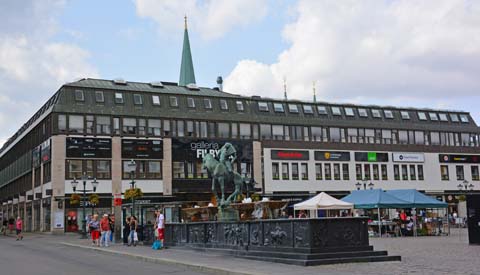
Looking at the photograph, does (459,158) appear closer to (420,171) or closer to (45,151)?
(420,171)

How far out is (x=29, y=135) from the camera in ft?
241

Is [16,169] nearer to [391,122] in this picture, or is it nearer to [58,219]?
[58,219]

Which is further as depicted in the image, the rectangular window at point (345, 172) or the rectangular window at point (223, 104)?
the rectangular window at point (345, 172)

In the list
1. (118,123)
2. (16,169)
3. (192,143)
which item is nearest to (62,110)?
(118,123)

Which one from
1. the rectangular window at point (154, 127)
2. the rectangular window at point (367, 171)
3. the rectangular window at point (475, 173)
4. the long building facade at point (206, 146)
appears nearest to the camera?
the long building facade at point (206, 146)

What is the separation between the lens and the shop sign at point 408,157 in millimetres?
77625

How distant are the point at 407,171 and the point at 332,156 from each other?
36.9 ft

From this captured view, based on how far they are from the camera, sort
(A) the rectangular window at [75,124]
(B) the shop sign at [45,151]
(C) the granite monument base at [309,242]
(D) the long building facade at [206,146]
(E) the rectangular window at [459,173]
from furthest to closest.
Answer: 1. (E) the rectangular window at [459,173]
2. (B) the shop sign at [45,151]
3. (D) the long building facade at [206,146]
4. (A) the rectangular window at [75,124]
5. (C) the granite monument base at [309,242]

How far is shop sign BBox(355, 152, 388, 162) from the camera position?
75.4 meters

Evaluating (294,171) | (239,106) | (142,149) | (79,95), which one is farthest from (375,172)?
(79,95)

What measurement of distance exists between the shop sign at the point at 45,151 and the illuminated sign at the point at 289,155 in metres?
Answer: 24.3

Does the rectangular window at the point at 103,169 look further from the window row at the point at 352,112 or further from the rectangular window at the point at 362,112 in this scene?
the rectangular window at the point at 362,112

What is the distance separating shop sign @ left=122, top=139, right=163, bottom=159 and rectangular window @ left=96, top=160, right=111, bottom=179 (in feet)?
6.28

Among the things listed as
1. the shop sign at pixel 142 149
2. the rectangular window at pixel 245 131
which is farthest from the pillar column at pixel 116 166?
the rectangular window at pixel 245 131
